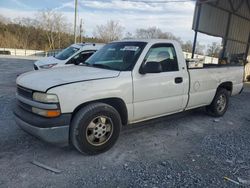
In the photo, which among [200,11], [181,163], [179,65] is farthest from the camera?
[200,11]

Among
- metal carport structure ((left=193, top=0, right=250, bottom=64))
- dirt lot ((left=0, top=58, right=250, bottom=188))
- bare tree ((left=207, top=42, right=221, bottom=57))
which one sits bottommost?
dirt lot ((left=0, top=58, right=250, bottom=188))

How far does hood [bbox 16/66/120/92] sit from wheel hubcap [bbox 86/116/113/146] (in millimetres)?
673

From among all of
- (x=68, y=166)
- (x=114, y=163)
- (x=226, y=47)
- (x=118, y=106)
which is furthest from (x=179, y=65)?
(x=226, y=47)

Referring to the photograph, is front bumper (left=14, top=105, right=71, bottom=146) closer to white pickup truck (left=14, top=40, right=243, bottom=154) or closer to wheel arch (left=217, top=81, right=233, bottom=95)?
white pickup truck (left=14, top=40, right=243, bottom=154)

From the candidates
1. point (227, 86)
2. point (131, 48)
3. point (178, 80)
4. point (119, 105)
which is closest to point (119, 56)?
point (131, 48)

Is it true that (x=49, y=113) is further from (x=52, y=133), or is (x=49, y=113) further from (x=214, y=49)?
(x=214, y=49)

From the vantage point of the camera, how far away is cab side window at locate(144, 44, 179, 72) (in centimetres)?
433

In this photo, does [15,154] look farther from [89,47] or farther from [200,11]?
[200,11]

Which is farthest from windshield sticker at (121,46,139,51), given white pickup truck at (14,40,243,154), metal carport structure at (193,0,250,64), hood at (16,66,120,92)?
metal carport structure at (193,0,250,64)

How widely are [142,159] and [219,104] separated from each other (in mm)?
3282

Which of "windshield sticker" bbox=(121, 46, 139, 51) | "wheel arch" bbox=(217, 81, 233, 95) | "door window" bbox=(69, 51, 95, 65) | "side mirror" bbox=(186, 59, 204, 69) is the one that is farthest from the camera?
"door window" bbox=(69, 51, 95, 65)

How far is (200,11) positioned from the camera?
12.4m

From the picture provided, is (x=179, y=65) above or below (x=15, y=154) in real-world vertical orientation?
above

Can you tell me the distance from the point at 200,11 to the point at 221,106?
7.93m
